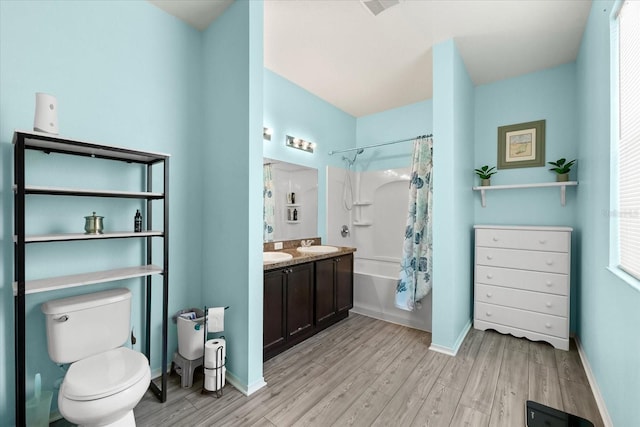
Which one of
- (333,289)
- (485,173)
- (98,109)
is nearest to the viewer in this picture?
(98,109)

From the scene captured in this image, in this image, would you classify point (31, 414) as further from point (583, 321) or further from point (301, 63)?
point (583, 321)

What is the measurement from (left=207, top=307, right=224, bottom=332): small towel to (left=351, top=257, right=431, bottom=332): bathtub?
6.43 ft

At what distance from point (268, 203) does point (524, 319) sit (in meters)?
2.92

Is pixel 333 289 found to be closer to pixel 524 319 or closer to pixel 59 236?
pixel 524 319

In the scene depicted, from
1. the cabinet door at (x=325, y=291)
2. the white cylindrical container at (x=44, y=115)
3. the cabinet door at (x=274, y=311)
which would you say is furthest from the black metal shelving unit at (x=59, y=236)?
the cabinet door at (x=325, y=291)

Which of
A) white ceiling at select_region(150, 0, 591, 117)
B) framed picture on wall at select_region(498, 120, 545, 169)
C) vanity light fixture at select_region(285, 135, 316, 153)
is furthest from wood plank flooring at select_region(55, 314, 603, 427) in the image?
white ceiling at select_region(150, 0, 591, 117)

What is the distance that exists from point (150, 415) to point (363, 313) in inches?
95.6

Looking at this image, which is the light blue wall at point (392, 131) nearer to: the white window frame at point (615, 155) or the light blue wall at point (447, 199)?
the light blue wall at point (447, 199)

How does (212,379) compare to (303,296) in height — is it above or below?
below

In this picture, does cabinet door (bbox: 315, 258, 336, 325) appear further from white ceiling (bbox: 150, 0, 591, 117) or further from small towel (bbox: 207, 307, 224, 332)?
white ceiling (bbox: 150, 0, 591, 117)

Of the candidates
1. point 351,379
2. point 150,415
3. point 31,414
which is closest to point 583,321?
point 351,379

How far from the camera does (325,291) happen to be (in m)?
2.97

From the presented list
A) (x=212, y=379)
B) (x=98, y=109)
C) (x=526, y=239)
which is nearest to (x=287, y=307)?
(x=212, y=379)

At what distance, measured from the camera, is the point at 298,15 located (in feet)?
7.25
